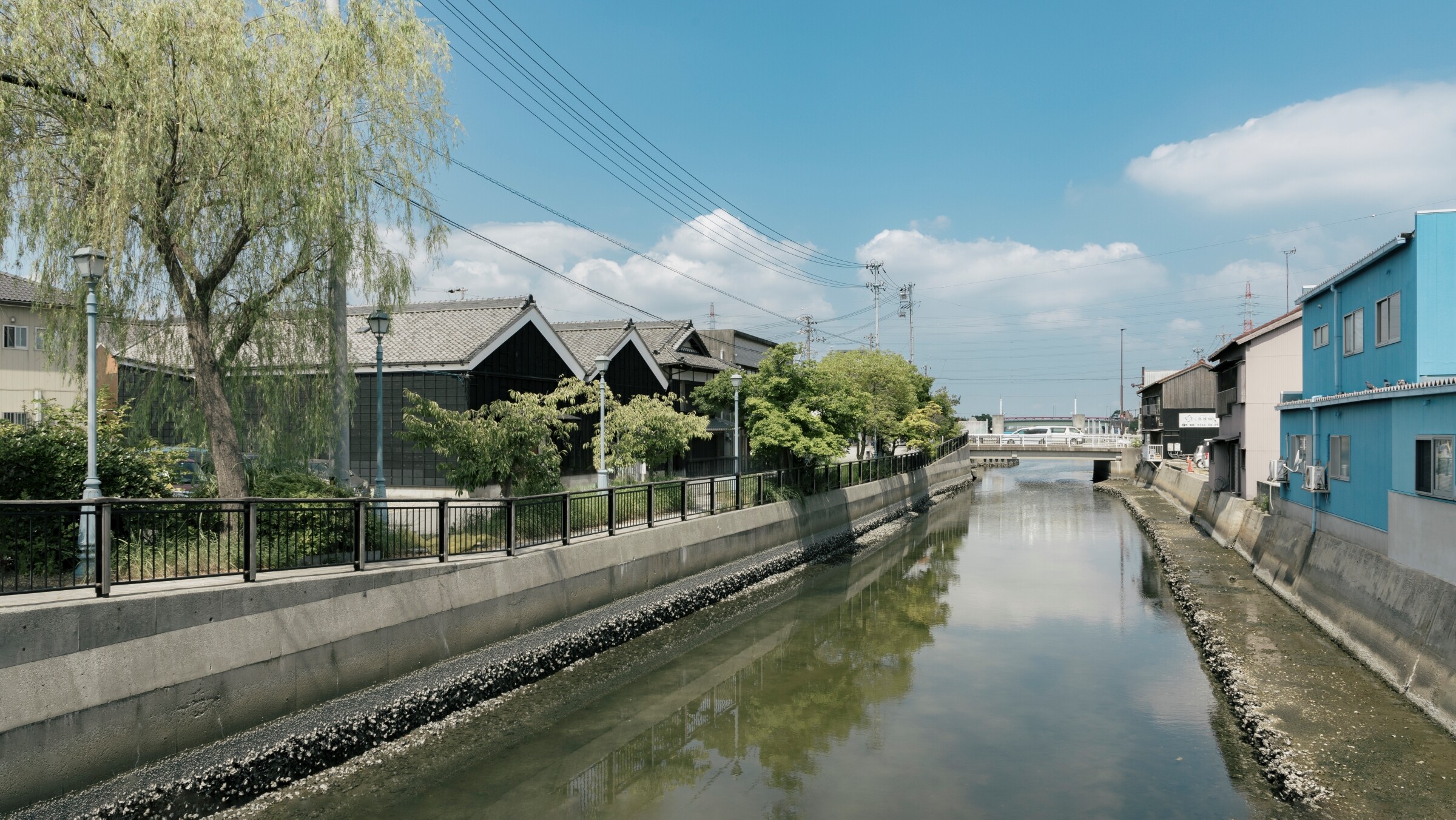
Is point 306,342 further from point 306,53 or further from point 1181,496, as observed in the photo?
point 1181,496

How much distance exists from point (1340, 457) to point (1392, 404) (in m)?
3.72

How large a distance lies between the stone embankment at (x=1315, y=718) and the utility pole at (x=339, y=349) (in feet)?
48.3

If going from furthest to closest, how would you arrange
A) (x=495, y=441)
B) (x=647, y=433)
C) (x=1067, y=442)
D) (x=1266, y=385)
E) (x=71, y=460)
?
(x=1067, y=442) → (x=1266, y=385) → (x=647, y=433) → (x=495, y=441) → (x=71, y=460)

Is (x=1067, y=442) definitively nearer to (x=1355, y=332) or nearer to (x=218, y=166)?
(x=1355, y=332)

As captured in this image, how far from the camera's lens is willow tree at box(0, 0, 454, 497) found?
36.8 ft

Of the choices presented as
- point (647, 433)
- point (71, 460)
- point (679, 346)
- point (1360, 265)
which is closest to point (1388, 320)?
point (1360, 265)

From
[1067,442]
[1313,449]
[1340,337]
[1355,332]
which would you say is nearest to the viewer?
[1355,332]

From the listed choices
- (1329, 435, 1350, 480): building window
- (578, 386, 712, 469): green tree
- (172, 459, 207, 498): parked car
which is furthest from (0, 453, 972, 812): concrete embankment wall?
(1329, 435, 1350, 480): building window

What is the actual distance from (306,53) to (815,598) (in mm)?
17429

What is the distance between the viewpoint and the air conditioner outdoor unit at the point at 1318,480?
61.4 ft

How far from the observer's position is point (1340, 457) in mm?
18250

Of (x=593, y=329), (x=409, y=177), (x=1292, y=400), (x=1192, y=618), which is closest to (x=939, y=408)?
(x=593, y=329)

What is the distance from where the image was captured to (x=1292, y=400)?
2231 cm

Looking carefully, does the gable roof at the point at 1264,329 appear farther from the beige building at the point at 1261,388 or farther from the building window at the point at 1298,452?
the building window at the point at 1298,452
